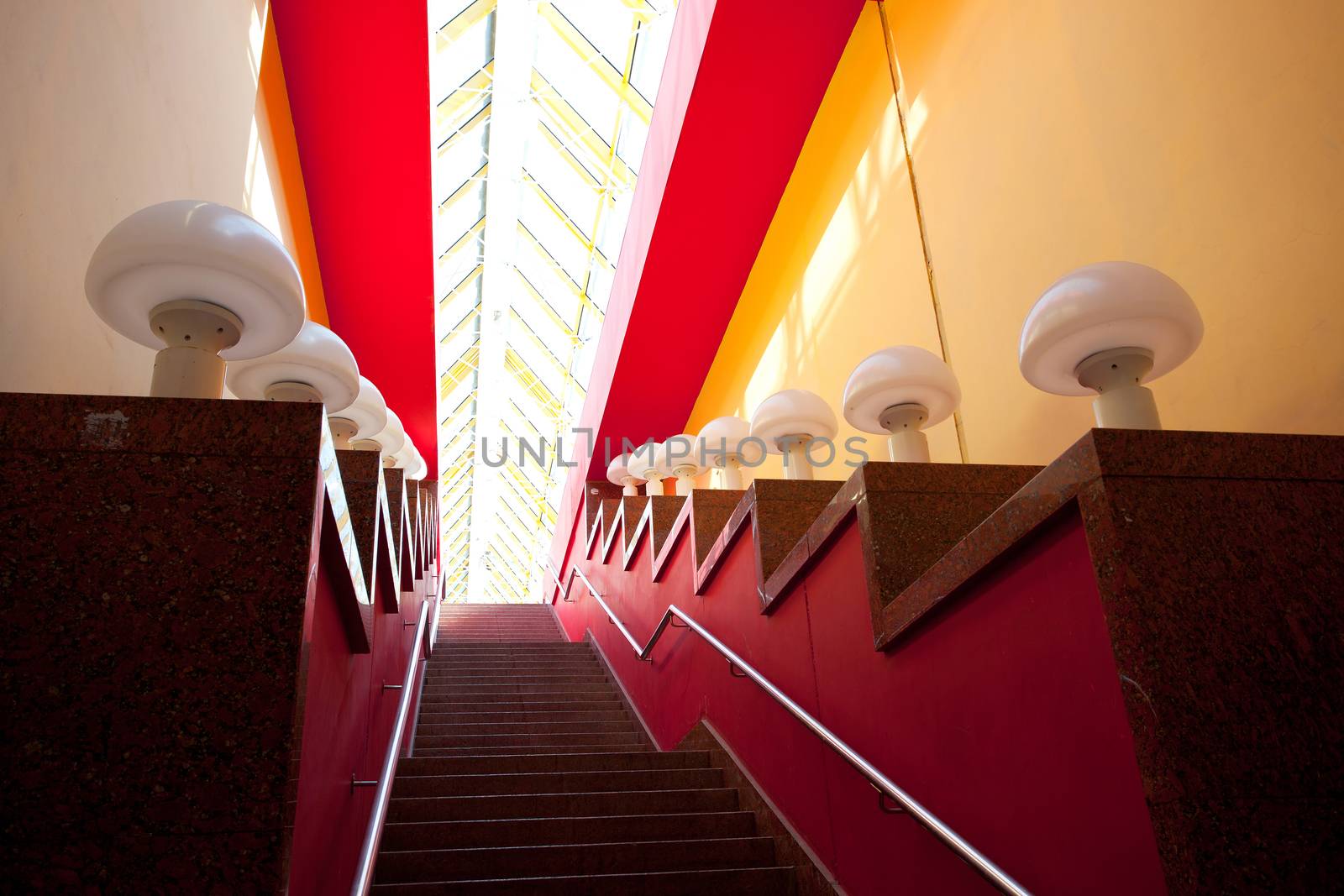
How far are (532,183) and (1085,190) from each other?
9.98 metres

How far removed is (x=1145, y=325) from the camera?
10.3ft

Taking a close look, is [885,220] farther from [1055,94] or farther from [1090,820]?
[1090,820]

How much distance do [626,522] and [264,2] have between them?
6102 millimetres

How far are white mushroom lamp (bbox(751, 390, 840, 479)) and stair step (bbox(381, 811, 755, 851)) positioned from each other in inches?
89.9

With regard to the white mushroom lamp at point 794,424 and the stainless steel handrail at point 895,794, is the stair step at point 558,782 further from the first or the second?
the white mushroom lamp at point 794,424

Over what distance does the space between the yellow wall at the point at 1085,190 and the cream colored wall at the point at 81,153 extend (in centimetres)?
455

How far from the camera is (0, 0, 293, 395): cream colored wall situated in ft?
10.7

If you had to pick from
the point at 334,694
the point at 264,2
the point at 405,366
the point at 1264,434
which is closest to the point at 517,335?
the point at 405,366

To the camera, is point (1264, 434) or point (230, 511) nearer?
point (230, 511)

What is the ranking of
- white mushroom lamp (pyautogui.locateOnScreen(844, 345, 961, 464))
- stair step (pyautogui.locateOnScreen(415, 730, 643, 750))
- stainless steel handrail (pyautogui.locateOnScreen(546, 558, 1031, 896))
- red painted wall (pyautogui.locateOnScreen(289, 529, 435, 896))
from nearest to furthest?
1. stainless steel handrail (pyautogui.locateOnScreen(546, 558, 1031, 896))
2. red painted wall (pyautogui.locateOnScreen(289, 529, 435, 896))
3. white mushroom lamp (pyautogui.locateOnScreen(844, 345, 961, 464))
4. stair step (pyautogui.locateOnScreen(415, 730, 643, 750))

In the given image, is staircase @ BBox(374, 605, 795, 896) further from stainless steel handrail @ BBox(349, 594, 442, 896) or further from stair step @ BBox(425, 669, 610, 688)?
stair step @ BBox(425, 669, 610, 688)

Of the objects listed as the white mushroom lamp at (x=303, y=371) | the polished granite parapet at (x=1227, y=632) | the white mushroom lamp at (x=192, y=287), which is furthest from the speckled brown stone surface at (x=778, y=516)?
the white mushroom lamp at (x=192, y=287)

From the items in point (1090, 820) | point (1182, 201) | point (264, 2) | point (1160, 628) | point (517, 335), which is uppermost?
point (517, 335)

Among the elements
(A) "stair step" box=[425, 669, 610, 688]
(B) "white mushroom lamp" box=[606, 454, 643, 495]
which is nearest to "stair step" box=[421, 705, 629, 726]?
(A) "stair step" box=[425, 669, 610, 688]
